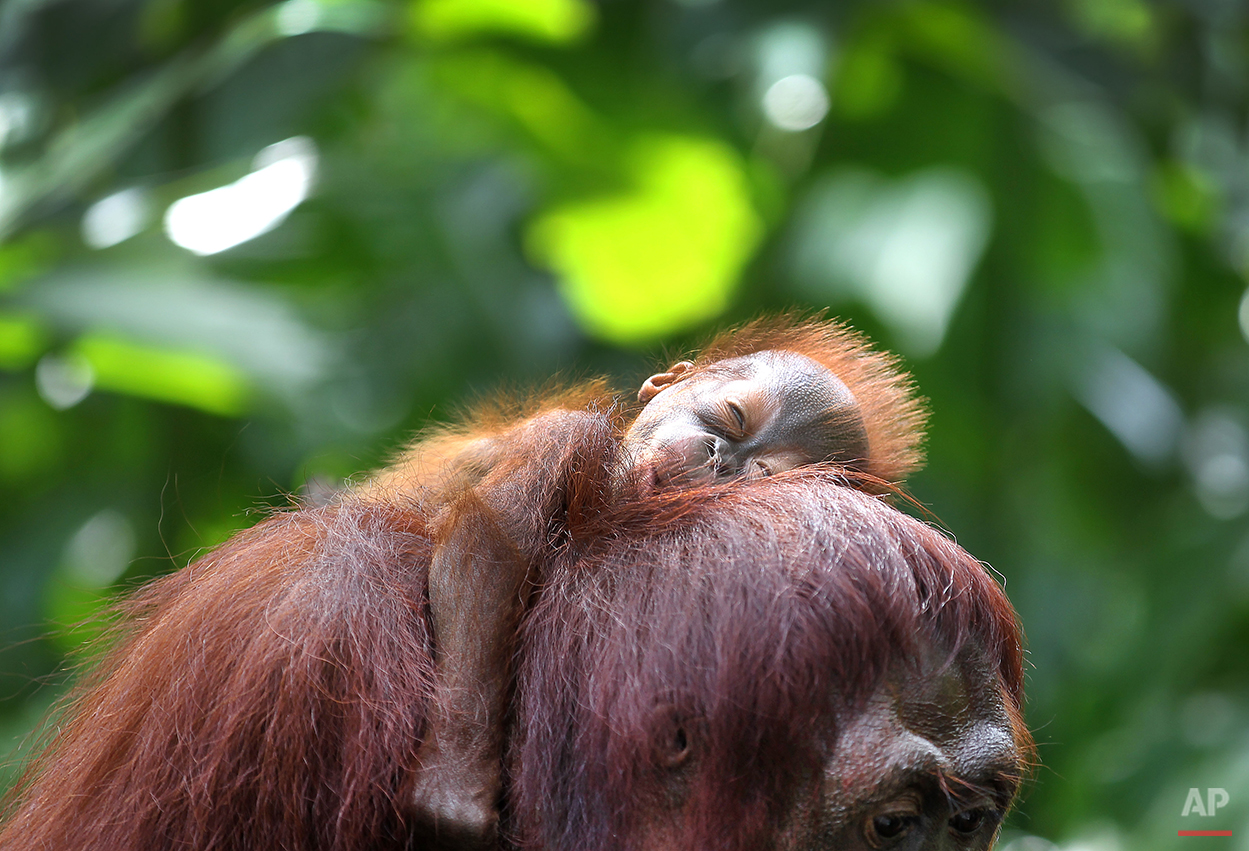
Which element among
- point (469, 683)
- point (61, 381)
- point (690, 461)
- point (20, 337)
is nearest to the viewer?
point (469, 683)

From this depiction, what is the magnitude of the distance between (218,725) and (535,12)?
372 cm

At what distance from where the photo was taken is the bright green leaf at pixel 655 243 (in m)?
4.41

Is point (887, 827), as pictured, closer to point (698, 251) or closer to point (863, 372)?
point (863, 372)

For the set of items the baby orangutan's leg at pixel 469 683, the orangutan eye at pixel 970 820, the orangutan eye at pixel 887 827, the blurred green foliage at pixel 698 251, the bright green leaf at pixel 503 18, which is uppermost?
the baby orangutan's leg at pixel 469 683

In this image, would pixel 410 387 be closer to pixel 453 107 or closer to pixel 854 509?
pixel 453 107

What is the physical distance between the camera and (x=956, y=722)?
1.09m

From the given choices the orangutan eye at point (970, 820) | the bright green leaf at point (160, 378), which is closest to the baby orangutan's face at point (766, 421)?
the orangutan eye at point (970, 820)

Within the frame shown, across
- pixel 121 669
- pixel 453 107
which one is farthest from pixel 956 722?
pixel 453 107

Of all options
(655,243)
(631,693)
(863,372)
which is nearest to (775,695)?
(631,693)

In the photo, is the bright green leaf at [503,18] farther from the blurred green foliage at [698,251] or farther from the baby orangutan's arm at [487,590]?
the baby orangutan's arm at [487,590]

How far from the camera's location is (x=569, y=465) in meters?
1.29

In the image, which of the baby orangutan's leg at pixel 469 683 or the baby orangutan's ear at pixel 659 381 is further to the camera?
the baby orangutan's ear at pixel 659 381

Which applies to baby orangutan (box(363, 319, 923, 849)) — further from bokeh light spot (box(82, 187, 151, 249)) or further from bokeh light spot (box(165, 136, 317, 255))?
bokeh light spot (box(82, 187, 151, 249))

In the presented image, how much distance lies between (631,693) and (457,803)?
203 millimetres
